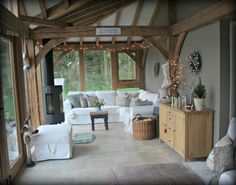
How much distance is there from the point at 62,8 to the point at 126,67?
16.9 feet

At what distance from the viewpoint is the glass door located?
341 cm

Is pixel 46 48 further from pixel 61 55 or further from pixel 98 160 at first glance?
pixel 61 55

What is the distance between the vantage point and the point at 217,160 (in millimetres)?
2773

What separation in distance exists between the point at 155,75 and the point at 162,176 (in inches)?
190

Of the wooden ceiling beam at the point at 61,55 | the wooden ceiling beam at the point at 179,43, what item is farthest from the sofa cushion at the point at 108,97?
the wooden ceiling beam at the point at 179,43

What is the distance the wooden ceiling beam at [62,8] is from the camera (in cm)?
430

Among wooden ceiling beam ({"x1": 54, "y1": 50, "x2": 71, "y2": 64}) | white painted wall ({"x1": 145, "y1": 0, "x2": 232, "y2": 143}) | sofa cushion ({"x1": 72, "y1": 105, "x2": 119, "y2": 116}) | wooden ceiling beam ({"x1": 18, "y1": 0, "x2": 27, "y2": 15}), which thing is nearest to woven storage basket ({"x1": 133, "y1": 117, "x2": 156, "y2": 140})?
white painted wall ({"x1": 145, "y1": 0, "x2": 232, "y2": 143})

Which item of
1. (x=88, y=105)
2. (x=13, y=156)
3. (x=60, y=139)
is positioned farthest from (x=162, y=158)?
(x=88, y=105)

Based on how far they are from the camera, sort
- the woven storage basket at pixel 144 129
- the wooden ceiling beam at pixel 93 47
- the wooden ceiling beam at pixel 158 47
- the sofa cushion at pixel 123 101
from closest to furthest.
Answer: the woven storage basket at pixel 144 129 < the wooden ceiling beam at pixel 158 47 < the sofa cushion at pixel 123 101 < the wooden ceiling beam at pixel 93 47

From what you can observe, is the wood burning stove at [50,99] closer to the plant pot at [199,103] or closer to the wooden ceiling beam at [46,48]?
the wooden ceiling beam at [46,48]

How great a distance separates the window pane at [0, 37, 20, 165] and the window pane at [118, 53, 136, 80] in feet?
19.0

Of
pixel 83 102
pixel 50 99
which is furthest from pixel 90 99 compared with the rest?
pixel 50 99

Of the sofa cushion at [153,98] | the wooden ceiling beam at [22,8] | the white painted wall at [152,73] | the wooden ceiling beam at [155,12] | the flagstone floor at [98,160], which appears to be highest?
the wooden ceiling beam at [155,12]

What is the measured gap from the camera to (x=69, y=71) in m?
9.01
